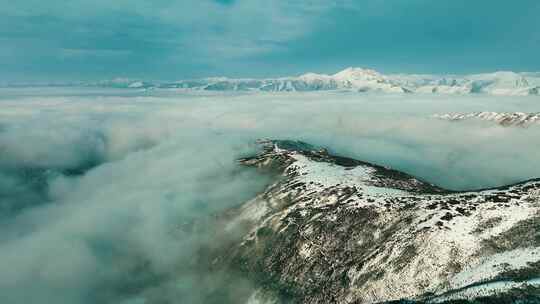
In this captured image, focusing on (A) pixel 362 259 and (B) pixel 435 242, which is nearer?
(B) pixel 435 242

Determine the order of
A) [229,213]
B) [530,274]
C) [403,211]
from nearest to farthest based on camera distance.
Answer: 1. [530,274]
2. [403,211]
3. [229,213]

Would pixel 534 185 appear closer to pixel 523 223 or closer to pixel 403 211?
pixel 523 223

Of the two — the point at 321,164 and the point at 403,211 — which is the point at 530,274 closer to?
the point at 403,211

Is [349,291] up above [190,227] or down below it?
above

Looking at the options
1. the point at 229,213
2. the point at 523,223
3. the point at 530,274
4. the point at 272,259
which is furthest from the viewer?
the point at 229,213

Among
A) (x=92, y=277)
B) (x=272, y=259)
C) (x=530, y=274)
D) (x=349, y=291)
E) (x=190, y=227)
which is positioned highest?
(x=530, y=274)

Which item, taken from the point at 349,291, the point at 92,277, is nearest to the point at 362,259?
the point at 349,291
